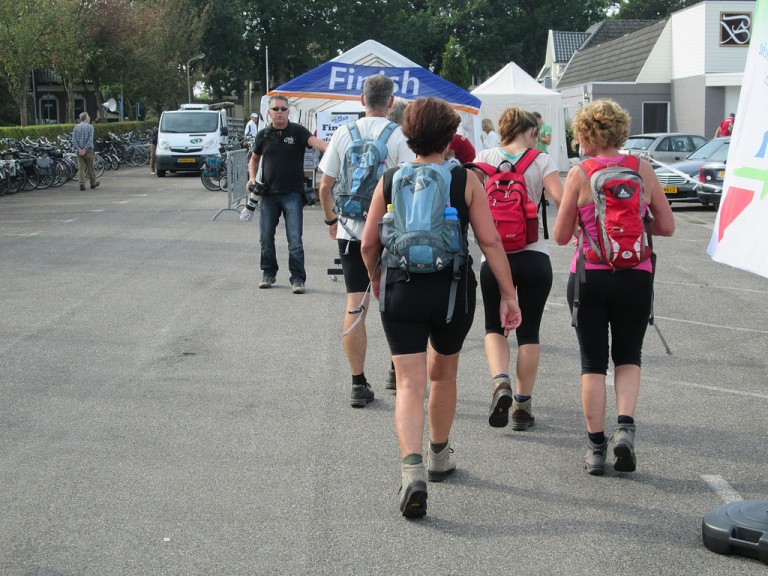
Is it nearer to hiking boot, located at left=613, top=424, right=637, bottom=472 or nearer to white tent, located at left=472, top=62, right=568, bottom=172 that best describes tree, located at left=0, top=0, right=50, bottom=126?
white tent, located at left=472, top=62, right=568, bottom=172

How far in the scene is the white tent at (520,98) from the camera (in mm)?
30047

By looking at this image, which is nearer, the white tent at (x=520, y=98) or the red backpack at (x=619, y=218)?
the red backpack at (x=619, y=218)

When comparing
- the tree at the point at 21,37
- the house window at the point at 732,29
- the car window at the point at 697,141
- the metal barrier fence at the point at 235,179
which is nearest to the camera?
the metal barrier fence at the point at 235,179

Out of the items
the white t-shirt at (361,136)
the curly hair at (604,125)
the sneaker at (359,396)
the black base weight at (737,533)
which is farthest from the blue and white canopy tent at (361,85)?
the black base weight at (737,533)

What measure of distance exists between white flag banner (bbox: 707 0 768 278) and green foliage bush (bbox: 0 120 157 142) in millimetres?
29215

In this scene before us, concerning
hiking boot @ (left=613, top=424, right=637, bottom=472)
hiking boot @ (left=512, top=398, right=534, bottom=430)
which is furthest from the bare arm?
hiking boot @ (left=613, top=424, right=637, bottom=472)

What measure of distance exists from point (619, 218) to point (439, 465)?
1.46m

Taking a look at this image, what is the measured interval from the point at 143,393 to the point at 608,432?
2.97 m

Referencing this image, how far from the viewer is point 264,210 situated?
10.6 m

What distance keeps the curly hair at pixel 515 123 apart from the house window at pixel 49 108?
68.0m

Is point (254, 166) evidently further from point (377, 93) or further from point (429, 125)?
point (429, 125)

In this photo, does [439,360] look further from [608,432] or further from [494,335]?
[608,432]

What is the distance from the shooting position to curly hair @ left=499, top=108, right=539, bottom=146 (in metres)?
5.79

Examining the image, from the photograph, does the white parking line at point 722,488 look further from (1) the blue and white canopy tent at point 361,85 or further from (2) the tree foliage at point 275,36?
(2) the tree foliage at point 275,36
